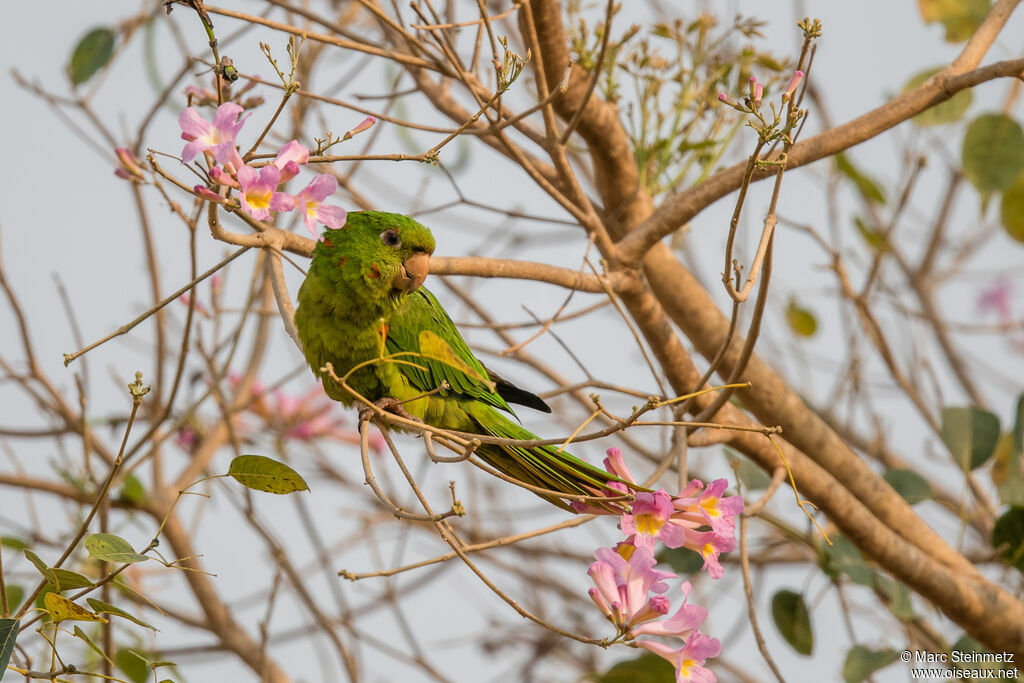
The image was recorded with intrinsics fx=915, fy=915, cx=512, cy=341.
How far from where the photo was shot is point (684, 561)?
2.17 metres

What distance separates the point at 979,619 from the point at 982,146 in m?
1.13

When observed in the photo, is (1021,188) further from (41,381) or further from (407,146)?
(41,381)

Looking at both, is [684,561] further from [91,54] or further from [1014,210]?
[91,54]

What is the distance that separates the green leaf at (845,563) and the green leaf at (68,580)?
1.54 m

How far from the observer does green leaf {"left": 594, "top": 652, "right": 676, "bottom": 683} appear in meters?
1.81

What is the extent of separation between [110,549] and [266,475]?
230 millimetres

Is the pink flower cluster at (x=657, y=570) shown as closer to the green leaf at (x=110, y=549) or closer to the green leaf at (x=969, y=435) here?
the green leaf at (x=110, y=549)

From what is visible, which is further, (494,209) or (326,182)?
(494,209)

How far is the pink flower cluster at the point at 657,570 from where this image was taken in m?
1.35

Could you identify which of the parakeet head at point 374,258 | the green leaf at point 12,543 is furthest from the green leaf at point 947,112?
the green leaf at point 12,543

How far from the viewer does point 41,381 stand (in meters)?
2.60

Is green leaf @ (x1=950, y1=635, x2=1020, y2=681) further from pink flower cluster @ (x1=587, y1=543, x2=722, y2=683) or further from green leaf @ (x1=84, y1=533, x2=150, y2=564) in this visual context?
green leaf @ (x1=84, y1=533, x2=150, y2=564)

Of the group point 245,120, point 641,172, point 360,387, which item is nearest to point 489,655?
point 360,387

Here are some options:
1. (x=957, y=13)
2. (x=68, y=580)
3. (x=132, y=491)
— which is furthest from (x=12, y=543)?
(x=957, y=13)
